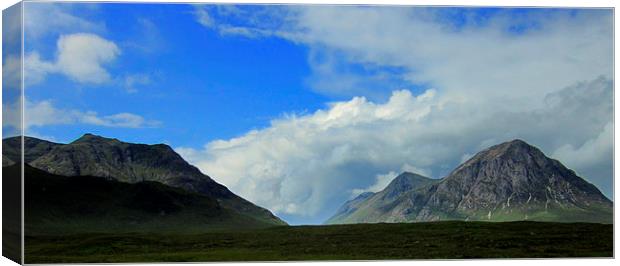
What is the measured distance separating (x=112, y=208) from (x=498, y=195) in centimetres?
1532

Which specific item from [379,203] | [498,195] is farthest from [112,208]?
[498,195]

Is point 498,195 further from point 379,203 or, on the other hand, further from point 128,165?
point 128,165

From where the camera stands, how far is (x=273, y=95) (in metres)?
45.2

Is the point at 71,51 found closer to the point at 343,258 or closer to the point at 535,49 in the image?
the point at 343,258

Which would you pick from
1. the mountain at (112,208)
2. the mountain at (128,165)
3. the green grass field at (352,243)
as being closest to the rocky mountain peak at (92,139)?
the mountain at (128,165)

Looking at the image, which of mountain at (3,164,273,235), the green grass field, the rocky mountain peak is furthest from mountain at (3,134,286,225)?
the green grass field

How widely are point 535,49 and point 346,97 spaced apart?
7562 mm

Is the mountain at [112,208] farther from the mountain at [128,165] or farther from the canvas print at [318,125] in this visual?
the mountain at [128,165]

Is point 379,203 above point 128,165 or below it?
below

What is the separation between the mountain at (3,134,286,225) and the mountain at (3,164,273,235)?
350 mm

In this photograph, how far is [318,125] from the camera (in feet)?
148

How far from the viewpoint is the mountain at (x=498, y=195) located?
46.1 m

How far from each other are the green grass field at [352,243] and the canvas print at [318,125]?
81mm

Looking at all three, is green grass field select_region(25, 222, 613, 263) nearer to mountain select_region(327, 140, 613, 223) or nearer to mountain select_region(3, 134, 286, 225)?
mountain select_region(327, 140, 613, 223)
